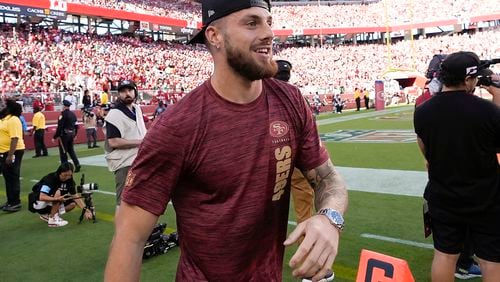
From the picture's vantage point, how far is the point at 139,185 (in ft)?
5.38

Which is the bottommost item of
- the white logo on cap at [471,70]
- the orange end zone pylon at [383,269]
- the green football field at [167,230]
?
the green football field at [167,230]

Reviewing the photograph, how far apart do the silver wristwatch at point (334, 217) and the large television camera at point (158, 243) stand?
3.64 meters

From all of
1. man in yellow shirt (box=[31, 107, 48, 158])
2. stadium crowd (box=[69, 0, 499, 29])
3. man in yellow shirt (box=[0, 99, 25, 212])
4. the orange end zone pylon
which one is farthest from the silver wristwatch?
stadium crowd (box=[69, 0, 499, 29])

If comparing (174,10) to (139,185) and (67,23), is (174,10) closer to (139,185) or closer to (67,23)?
(67,23)

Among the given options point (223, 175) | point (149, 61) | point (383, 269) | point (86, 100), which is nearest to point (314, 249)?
point (223, 175)

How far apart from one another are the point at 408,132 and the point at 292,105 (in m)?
14.7

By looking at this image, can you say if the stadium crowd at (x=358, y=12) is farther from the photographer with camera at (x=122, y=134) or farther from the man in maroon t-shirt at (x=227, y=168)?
the man in maroon t-shirt at (x=227, y=168)

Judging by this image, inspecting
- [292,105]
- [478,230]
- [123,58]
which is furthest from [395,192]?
[123,58]

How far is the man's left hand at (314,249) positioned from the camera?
1396 millimetres

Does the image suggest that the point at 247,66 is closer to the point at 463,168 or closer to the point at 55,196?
the point at 463,168

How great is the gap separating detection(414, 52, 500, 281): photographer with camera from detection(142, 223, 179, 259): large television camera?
2.99 m

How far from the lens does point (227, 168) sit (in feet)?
5.58

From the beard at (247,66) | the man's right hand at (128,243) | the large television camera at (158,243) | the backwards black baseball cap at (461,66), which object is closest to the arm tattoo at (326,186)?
the beard at (247,66)

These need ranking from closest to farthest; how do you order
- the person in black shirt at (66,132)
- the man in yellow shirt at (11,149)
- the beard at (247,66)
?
the beard at (247,66), the man in yellow shirt at (11,149), the person in black shirt at (66,132)
